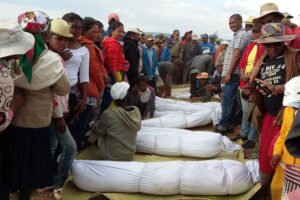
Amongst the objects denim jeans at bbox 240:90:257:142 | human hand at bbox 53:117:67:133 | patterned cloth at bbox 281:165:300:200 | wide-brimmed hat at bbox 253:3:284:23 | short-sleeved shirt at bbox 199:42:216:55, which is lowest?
denim jeans at bbox 240:90:257:142

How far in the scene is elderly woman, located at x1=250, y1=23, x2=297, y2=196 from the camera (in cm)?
284

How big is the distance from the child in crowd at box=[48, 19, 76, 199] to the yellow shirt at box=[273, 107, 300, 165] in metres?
1.56

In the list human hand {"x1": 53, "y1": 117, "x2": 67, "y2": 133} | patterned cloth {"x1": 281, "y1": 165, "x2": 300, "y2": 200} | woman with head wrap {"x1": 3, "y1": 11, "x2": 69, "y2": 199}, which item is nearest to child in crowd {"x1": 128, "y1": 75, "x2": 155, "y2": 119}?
human hand {"x1": 53, "y1": 117, "x2": 67, "y2": 133}

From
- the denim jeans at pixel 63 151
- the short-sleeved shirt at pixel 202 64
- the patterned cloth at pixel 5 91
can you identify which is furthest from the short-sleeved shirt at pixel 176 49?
the patterned cloth at pixel 5 91

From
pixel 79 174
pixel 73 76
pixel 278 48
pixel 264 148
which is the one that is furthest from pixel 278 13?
pixel 79 174

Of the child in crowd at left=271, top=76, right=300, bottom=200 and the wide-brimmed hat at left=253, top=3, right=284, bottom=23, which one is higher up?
the wide-brimmed hat at left=253, top=3, right=284, bottom=23

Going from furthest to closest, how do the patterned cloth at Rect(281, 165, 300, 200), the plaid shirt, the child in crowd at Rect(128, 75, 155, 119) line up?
the child in crowd at Rect(128, 75, 155, 119)
the plaid shirt
the patterned cloth at Rect(281, 165, 300, 200)

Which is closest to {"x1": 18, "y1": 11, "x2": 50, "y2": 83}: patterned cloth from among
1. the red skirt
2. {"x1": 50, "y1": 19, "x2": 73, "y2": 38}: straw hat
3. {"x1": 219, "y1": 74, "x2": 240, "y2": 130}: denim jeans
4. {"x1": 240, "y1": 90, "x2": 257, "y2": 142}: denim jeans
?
{"x1": 50, "y1": 19, "x2": 73, "y2": 38}: straw hat

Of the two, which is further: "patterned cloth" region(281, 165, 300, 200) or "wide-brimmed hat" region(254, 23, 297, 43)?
"wide-brimmed hat" region(254, 23, 297, 43)

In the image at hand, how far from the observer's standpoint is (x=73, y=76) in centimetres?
376

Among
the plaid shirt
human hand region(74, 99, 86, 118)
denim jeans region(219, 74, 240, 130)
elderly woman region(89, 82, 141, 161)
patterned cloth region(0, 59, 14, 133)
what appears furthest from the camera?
denim jeans region(219, 74, 240, 130)

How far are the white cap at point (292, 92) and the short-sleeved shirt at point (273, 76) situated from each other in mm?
295

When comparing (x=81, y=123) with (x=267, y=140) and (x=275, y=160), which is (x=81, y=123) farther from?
(x=275, y=160)

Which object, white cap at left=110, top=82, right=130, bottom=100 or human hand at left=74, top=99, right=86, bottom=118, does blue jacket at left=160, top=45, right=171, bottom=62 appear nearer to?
white cap at left=110, top=82, right=130, bottom=100
